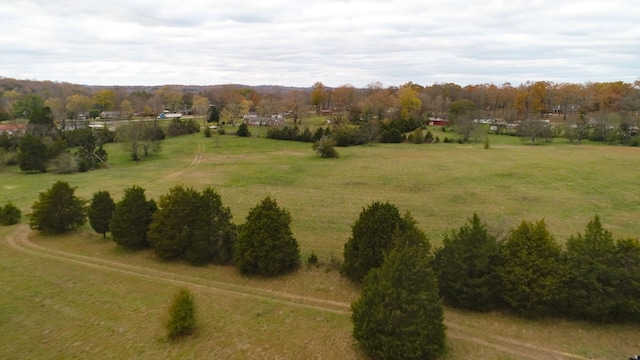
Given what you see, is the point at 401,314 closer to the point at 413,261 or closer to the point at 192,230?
the point at 413,261

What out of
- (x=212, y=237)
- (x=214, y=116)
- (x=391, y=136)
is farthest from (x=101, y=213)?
(x=214, y=116)

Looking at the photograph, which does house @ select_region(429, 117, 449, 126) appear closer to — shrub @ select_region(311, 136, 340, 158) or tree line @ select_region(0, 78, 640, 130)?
tree line @ select_region(0, 78, 640, 130)

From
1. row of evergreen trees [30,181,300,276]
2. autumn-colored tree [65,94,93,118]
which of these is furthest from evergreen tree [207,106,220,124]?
row of evergreen trees [30,181,300,276]

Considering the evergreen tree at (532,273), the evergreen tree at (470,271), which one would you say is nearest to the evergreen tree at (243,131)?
the evergreen tree at (470,271)

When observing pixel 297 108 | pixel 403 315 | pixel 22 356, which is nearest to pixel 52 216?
pixel 22 356

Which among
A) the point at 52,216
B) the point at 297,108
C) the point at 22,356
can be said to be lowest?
the point at 22,356

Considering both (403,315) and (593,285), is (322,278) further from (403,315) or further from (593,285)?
(593,285)
